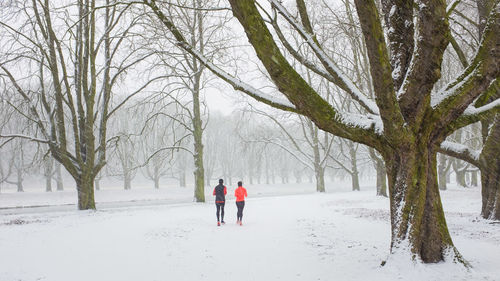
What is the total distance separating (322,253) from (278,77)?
3.49 meters

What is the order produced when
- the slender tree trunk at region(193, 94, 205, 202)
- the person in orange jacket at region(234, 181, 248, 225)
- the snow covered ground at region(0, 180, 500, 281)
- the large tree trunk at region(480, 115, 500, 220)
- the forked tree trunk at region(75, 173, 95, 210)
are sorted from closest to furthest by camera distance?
the snow covered ground at region(0, 180, 500, 281)
the large tree trunk at region(480, 115, 500, 220)
the person in orange jacket at region(234, 181, 248, 225)
the forked tree trunk at region(75, 173, 95, 210)
the slender tree trunk at region(193, 94, 205, 202)

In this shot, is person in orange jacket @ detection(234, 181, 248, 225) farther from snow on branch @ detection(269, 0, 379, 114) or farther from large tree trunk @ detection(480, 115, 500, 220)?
large tree trunk @ detection(480, 115, 500, 220)

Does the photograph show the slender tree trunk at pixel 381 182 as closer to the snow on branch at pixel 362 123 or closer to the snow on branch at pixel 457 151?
the snow on branch at pixel 457 151

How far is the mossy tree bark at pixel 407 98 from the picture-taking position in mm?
3590

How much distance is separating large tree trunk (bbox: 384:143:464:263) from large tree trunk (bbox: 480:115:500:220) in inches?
190

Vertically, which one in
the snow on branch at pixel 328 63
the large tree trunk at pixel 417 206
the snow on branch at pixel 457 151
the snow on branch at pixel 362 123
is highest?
the snow on branch at pixel 328 63

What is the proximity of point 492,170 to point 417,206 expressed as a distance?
5640mm

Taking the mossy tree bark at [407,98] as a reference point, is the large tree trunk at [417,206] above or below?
below

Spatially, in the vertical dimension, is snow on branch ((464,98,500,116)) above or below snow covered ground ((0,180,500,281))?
above

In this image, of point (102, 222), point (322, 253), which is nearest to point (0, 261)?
point (102, 222)

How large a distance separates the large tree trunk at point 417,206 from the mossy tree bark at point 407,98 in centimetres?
1

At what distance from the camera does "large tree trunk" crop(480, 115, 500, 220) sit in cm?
781

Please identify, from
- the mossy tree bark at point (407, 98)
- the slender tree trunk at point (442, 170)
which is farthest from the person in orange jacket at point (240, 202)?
the slender tree trunk at point (442, 170)

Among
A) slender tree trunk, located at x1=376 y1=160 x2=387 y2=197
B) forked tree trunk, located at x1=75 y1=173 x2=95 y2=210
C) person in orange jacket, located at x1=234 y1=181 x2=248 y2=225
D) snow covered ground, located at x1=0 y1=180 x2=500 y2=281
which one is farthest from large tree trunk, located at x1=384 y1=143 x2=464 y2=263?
slender tree trunk, located at x1=376 y1=160 x2=387 y2=197
